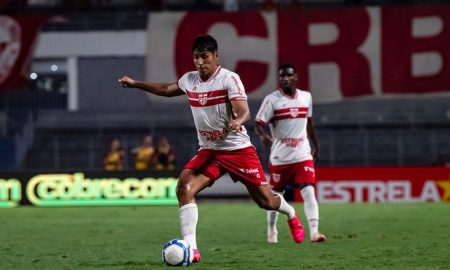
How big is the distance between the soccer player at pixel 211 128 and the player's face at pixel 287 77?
2669 millimetres

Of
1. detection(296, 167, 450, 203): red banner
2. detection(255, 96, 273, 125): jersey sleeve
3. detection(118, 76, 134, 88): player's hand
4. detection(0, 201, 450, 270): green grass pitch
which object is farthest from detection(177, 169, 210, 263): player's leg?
detection(296, 167, 450, 203): red banner

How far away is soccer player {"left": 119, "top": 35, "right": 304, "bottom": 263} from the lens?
9.43 m

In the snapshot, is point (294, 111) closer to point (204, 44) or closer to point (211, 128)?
point (211, 128)

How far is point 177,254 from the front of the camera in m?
8.93

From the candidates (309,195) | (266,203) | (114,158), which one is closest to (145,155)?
(114,158)

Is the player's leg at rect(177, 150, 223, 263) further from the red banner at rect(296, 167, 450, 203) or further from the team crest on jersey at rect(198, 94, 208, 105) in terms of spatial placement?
the red banner at rect(296, 167, 450, 203)

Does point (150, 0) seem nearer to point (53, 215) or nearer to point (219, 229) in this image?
point (53, 215)

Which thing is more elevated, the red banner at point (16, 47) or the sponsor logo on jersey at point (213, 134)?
the red banner at point (16, 47)

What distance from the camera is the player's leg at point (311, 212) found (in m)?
12.2

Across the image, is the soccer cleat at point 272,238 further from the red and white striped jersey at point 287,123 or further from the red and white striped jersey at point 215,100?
the red and white striped jersey at point 215,100

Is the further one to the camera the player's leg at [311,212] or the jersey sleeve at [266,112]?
the jersey sleeve at [266,112]

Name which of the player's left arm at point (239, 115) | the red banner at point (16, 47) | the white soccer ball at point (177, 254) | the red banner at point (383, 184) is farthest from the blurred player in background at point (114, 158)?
the white soccer ball at point (177, 254)

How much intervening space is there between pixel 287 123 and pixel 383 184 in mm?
11620

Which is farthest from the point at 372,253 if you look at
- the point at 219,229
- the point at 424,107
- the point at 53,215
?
the point at 424,107
